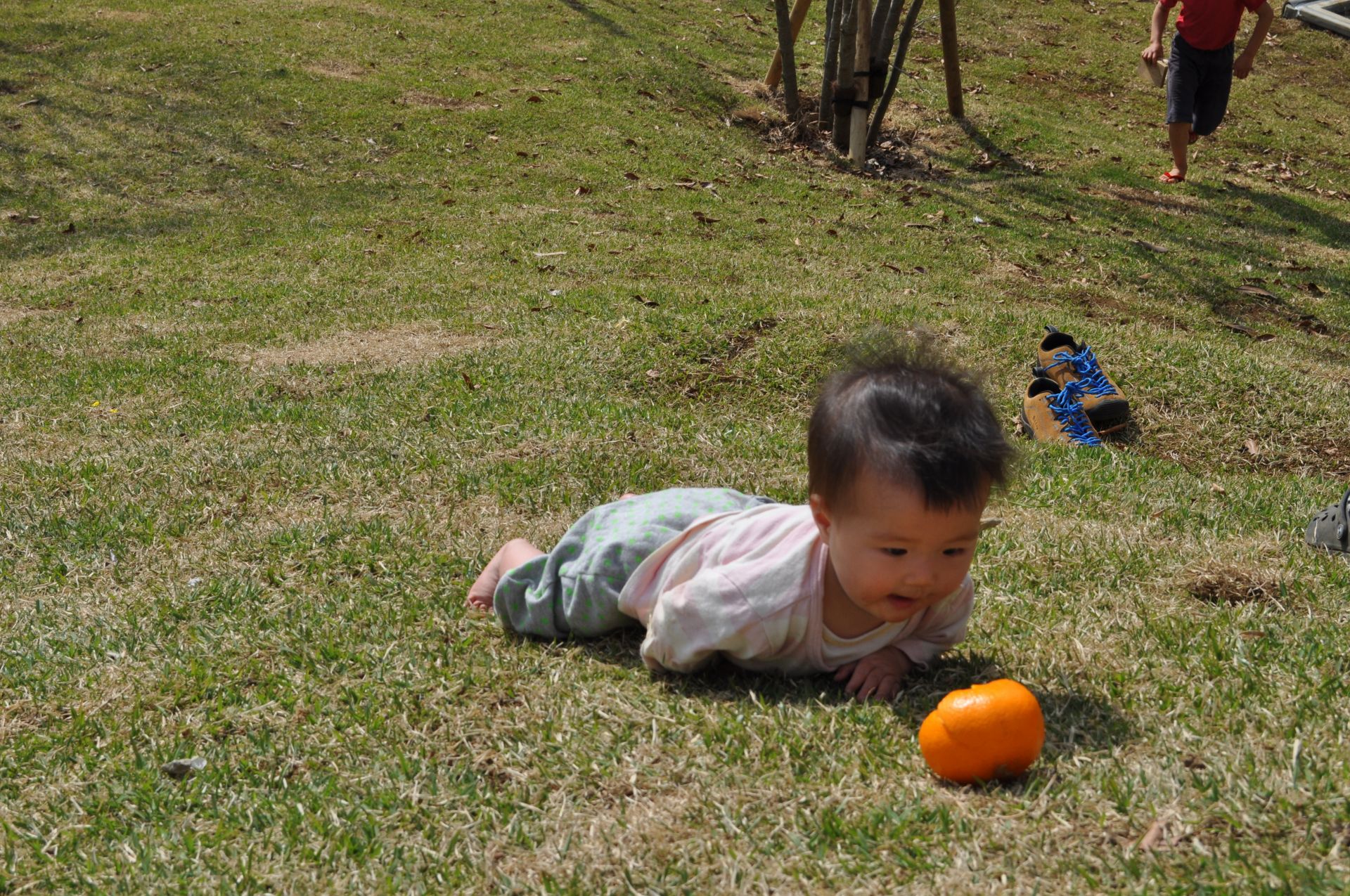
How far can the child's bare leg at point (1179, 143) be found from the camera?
12086mm

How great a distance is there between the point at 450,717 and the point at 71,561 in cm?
215

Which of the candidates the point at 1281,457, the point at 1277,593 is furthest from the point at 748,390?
the point at 1277,593

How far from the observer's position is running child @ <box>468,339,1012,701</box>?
2688mm

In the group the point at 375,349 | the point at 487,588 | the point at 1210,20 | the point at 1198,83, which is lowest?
the point at 375,349

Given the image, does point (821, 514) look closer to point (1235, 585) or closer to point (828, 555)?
point (828, 555)

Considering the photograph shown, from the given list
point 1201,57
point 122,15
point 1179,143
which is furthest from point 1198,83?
point 122,15

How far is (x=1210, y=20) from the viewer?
11.3m

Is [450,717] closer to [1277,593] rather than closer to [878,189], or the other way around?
[1277,593]

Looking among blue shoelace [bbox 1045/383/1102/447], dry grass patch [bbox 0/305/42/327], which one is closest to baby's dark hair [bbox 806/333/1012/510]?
blue shoelace [bbox 1045/383/1102/447]

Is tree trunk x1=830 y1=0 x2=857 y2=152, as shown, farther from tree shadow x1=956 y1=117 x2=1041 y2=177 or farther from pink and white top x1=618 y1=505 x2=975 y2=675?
pink and white top x1=618 y1=505 x2=975 y2=675

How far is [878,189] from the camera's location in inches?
471

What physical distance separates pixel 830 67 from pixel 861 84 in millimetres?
624

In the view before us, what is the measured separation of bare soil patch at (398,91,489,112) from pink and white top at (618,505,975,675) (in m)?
11.4

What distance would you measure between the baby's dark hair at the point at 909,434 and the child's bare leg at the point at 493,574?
49.1 inches
